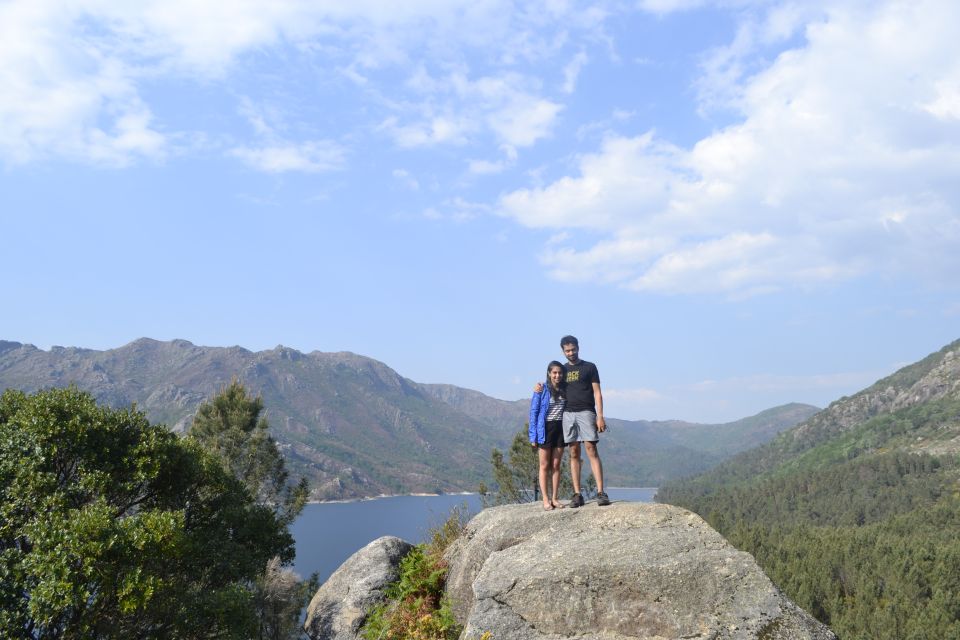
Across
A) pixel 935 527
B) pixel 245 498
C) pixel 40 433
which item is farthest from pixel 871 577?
pixel 40 433

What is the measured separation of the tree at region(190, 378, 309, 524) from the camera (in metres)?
31.0

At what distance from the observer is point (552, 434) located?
11289 millimetres

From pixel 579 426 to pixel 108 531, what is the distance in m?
9.43

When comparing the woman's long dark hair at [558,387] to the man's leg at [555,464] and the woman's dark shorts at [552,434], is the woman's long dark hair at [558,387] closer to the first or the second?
the woman's dark shorts at [552,434]

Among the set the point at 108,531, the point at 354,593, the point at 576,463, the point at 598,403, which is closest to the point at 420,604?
the point at 354,593

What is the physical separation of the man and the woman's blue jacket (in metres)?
0.50

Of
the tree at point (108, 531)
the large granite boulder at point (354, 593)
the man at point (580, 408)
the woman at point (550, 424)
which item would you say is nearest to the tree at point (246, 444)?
the tree at point (108, 531)

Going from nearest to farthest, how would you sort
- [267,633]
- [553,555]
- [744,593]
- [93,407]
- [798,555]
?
[744,593] → [553,555] → [93,407] → [267,633] → [798,555]

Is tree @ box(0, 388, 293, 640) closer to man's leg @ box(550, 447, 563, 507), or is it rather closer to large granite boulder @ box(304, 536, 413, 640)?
large granite boulder @ box(304, 536, 413, 640)

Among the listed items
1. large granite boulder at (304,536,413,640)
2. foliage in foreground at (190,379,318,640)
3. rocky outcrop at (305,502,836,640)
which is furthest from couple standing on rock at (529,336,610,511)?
foliage in foreground at (190,379,318,640)

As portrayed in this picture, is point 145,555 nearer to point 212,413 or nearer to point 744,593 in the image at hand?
point 744,593

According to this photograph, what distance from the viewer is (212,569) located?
15.4m

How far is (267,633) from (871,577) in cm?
10486

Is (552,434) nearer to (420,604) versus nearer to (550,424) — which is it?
(550,424)
